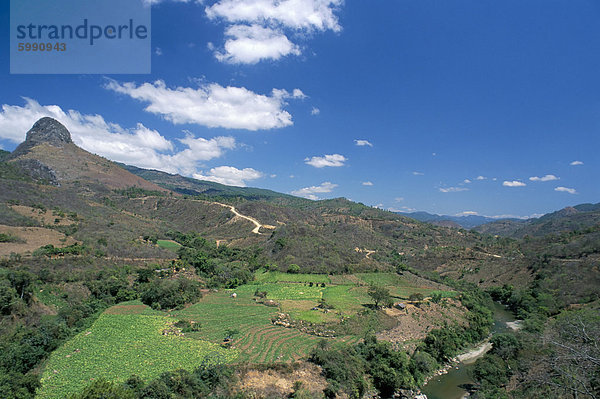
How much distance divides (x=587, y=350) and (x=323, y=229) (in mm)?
109014

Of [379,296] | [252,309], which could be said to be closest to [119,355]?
[252,309]

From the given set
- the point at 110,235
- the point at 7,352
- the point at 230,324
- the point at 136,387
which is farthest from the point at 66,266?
the point at 136,387

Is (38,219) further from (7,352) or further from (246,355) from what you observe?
(246,355)

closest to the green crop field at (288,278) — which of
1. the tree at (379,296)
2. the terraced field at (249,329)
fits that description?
the terraced field at (249,329)

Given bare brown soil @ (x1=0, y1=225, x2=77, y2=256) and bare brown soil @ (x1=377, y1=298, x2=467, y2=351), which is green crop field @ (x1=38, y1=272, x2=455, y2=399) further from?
bare brown soil @ (x1=0, y1=225, x2=77, y2=256)

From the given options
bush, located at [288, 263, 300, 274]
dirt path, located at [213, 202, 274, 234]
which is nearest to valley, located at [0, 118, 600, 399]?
bush, located at [288, 263, 300, 274]

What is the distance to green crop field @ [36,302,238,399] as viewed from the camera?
23812mm

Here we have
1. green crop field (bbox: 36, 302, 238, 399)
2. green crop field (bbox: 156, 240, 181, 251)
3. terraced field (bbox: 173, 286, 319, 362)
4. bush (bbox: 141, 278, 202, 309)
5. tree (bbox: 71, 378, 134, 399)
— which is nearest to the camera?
tree (bbox: 71, 378, 134, 399)

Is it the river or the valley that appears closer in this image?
the valley

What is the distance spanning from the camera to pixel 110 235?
203 feet

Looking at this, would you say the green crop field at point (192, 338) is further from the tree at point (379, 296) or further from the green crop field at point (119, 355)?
the tree at point (379, 296)

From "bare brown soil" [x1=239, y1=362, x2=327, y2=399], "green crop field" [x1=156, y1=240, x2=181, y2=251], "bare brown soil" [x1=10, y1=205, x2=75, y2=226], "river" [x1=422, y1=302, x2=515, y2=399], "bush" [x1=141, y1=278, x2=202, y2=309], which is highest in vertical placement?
"bare brown soil" [x1=10, y1=205, x2=75, y2=226]

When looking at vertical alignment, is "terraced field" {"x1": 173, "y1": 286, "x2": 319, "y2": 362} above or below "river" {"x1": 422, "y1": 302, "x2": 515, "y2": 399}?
above

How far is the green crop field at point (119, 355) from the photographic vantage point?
2381 cm
